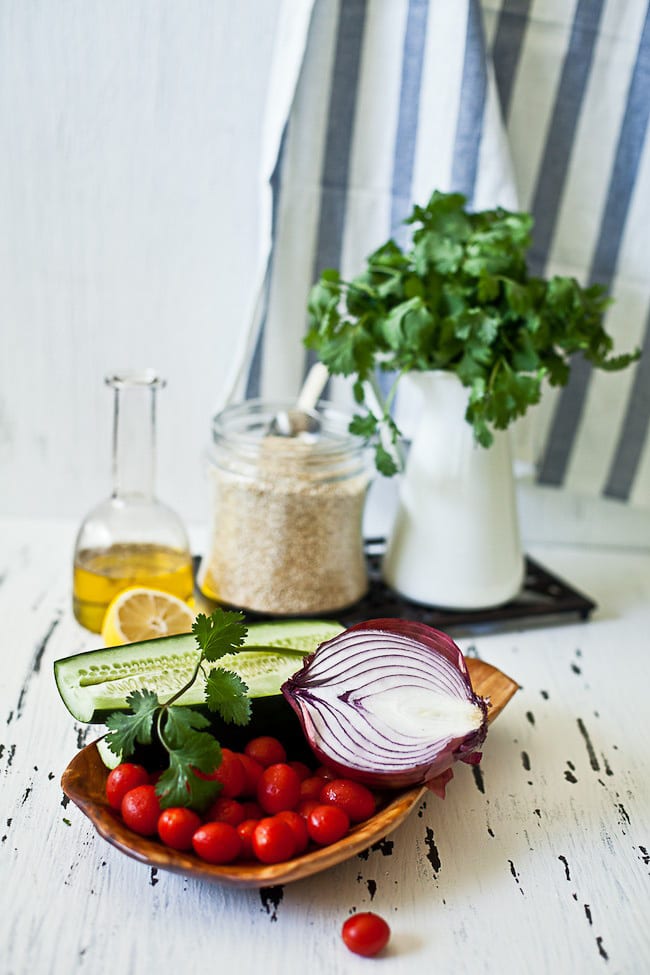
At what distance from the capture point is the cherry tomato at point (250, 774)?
27.3 inches

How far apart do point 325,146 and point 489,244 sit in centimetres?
33

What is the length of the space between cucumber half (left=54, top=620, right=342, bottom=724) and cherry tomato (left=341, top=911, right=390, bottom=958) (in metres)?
0.19

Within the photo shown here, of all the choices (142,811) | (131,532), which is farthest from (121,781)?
(131,532)

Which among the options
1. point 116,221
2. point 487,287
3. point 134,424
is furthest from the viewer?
point 116,221

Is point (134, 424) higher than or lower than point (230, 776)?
higher

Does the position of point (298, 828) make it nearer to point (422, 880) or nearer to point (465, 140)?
point (422, 880)

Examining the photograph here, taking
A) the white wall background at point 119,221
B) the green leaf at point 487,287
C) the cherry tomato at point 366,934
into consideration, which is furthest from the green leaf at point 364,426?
the cherry tomato at point 366,934

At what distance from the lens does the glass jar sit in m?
0.98

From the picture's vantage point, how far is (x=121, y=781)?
657 millimetres

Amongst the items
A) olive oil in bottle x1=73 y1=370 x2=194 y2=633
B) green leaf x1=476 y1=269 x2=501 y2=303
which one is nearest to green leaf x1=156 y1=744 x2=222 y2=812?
olive oil in bottle x1=73 y1=370 x2=194 y2=633

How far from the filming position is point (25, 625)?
104 centimetres

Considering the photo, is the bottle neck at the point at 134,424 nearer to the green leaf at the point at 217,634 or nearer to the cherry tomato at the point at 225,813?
the green leaf at the point at 217,634

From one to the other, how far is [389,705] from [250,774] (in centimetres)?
12

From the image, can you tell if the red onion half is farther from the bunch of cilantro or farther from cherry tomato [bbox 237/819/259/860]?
the bunch of cilantro
